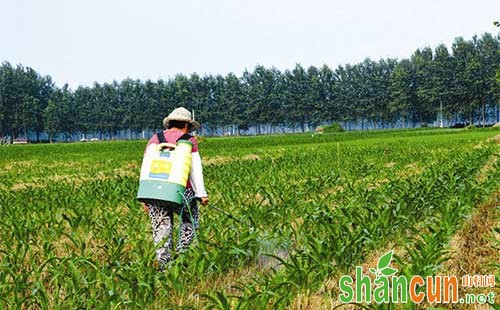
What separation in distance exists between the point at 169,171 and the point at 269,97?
112 metres

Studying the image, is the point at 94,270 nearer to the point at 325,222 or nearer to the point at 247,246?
the point at 247,246

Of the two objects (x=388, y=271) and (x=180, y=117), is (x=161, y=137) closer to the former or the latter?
(x=180, y=117)

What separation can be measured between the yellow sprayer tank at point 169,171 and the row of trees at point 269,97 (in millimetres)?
98209

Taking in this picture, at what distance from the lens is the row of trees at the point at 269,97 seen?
101m

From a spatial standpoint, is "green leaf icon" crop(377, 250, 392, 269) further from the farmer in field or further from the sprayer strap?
the sprayer strap

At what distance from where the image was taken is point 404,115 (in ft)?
372

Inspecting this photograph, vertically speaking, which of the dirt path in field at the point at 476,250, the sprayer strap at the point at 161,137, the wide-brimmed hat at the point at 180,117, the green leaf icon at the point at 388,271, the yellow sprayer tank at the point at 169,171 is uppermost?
the wide-brimmed hat at the point at 180,117

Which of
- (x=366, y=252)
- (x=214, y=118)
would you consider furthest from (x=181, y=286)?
(x=214, y=118)

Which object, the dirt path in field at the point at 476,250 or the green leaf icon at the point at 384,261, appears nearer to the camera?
the dirt path in field at the point at 476,250

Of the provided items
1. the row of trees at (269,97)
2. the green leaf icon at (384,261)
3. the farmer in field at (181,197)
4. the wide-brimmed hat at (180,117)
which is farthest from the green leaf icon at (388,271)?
the row of trees at (269,97)

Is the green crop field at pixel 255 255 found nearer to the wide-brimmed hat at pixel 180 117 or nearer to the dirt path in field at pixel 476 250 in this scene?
the dirt path in field at pixel 476 250

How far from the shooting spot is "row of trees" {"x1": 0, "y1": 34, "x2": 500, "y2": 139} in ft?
332

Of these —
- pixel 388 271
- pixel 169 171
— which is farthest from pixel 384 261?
pixel 169 171

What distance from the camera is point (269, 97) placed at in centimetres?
11681
